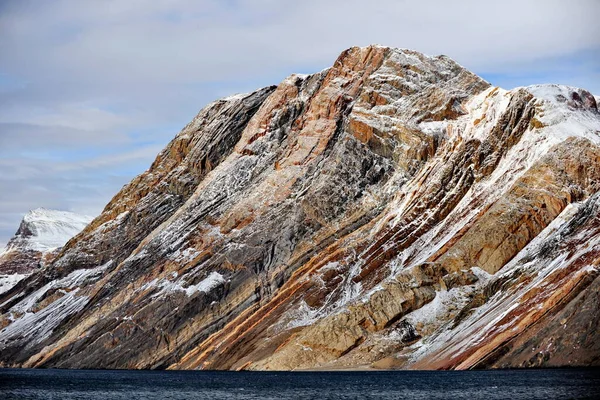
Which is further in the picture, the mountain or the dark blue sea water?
the mountain

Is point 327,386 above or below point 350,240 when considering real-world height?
below

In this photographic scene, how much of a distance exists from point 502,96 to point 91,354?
3101 inches

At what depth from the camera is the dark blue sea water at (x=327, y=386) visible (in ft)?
270

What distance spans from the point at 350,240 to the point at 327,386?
169 ft

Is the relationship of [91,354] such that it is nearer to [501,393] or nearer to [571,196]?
[571,196]

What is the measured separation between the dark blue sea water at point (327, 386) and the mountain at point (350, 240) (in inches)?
304

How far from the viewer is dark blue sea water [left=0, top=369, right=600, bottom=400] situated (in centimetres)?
8244

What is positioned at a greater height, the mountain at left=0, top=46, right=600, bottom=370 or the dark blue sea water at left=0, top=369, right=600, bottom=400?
the mountain at left=0, top=46, right=600, bottom=370

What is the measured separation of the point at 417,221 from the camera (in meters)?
145

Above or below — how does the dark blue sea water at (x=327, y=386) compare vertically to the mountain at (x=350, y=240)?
below

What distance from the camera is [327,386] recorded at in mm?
100562

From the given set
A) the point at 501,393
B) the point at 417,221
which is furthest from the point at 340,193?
the point at 501,393

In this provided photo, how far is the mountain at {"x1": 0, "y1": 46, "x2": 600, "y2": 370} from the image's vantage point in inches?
4820

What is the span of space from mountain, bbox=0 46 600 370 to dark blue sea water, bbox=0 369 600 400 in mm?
7715
